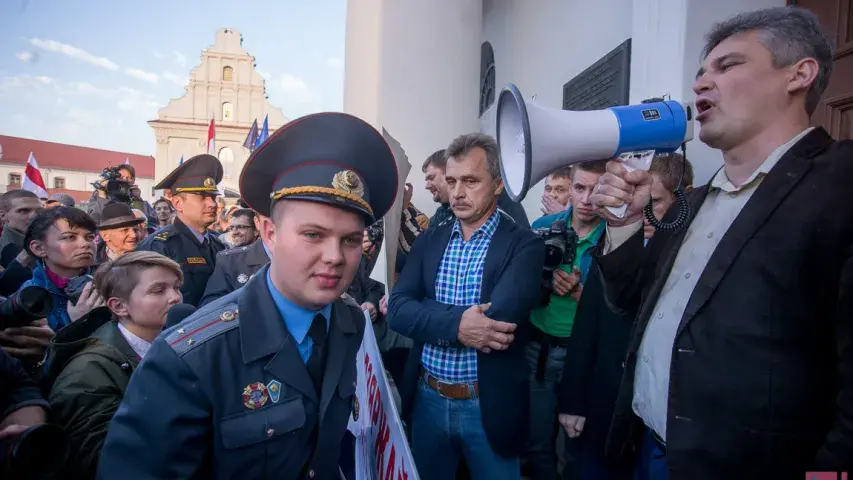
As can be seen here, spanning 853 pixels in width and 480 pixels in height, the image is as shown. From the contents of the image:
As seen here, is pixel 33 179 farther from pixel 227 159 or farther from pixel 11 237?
pixel 227 159

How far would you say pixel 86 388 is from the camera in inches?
70.4

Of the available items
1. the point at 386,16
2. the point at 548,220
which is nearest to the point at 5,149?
the point at 386,16

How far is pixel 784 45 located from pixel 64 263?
413 centimetres

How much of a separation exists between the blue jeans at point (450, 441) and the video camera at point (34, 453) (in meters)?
1.53

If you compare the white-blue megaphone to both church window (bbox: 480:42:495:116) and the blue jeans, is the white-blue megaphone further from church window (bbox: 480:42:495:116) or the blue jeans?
church window (bbox: 480:42:495:116)

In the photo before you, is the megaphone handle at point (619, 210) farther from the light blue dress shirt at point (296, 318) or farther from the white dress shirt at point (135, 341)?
the white dress shirt at point (135, 341)

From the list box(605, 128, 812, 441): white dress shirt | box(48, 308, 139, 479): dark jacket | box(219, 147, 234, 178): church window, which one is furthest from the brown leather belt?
box(219, 147, 234, 178): church window

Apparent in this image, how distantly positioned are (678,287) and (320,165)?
1.22 meters

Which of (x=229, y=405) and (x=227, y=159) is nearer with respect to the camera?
(x=229, y=405)

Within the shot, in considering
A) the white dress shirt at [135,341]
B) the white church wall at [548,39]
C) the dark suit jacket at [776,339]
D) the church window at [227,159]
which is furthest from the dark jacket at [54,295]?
the church window at [227,159]

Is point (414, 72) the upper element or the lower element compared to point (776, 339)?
upper

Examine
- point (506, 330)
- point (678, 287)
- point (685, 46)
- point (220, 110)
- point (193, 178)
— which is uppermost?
point (220, 110)

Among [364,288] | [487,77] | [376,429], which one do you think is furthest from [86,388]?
[487,77]

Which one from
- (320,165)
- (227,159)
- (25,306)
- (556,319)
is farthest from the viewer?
(227,159)
